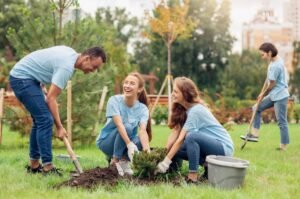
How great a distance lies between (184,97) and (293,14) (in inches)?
2312

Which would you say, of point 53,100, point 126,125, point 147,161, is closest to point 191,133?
point 147,161

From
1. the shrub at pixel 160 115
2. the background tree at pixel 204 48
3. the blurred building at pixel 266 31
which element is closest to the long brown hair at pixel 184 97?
the shrub at pixel 160 115

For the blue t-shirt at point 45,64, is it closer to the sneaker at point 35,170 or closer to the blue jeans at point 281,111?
the sneaker at point 35,170

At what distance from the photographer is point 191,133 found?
183 inches

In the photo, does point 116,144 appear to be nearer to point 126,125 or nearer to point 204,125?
point 126,125

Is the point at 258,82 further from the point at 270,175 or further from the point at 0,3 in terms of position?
the point at 270,175

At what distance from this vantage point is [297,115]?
2105 centimetres

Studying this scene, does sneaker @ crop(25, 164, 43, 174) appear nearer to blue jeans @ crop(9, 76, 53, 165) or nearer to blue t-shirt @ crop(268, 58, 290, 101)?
blue jeans @ crop(9, 76, 53, 165)

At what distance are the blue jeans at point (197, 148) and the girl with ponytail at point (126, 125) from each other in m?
0.37

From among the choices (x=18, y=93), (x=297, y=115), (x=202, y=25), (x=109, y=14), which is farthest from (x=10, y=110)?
(x=109, y=14)

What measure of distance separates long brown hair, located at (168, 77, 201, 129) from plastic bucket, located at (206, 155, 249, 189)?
1.89 ft

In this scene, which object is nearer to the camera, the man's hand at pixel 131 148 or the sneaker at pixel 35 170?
the man's hand at pixel 131 148

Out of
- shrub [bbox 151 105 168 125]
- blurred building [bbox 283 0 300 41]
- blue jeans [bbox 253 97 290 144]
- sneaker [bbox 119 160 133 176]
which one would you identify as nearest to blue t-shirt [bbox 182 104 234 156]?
sneaker [bbox 119 160 133 176]

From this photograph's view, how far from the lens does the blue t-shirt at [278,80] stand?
801 cm
